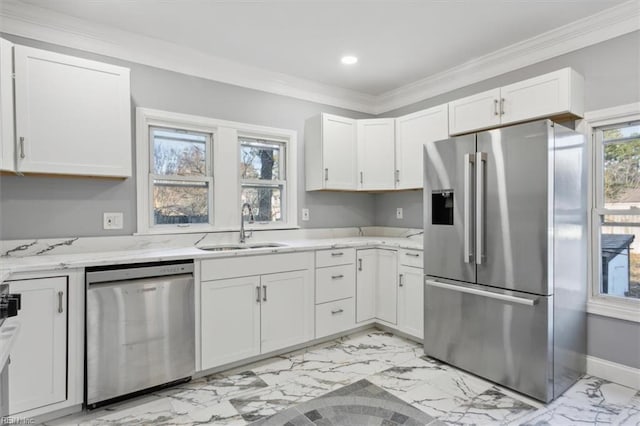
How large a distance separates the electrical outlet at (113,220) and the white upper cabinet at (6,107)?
66 centimetres

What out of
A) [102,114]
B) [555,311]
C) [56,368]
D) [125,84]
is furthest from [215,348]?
[555,311]

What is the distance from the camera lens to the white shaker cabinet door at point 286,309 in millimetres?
2814

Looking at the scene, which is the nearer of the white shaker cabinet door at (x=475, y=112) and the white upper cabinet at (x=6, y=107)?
the white upper cabinet at (x=6, y=107)

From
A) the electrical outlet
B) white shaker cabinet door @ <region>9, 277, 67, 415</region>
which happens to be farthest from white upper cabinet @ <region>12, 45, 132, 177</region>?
white shaker cabinet door @ <region>9, 277, 67, 415</region>

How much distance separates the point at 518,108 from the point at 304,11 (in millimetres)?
1770

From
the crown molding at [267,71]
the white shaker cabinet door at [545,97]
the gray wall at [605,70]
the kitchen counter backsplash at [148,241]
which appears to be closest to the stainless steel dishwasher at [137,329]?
the kitchen counter backsplash at [148,241]

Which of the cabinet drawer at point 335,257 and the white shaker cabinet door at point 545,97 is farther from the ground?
the white shaker cabinet door at point 545,97

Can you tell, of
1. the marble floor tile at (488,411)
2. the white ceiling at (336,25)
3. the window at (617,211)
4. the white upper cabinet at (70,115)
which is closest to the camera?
the marble floor tile at (488,411)

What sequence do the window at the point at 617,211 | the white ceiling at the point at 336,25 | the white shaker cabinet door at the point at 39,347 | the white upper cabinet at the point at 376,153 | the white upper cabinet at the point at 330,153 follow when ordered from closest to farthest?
1. the white shaker cabinet door at the point at 39,347
2. the white ceiling at the point at 336,25
3. the window at the point at 617,211
4. the white upper cabinet at the point at 330,153
5. the white upper cabinet at the point at 376,153

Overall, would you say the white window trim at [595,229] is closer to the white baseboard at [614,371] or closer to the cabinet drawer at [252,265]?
the white baseboard at [614,371]

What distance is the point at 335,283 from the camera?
10.6ft

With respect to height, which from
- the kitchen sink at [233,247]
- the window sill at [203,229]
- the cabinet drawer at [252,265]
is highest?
the window sill at [203,229]

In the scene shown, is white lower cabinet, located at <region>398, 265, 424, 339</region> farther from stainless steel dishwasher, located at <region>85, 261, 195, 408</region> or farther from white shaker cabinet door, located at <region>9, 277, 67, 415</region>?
white shaker cabinet door, located at <region>9, 277, 67, 415</region>

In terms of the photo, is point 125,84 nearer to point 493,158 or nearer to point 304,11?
point 304,11
